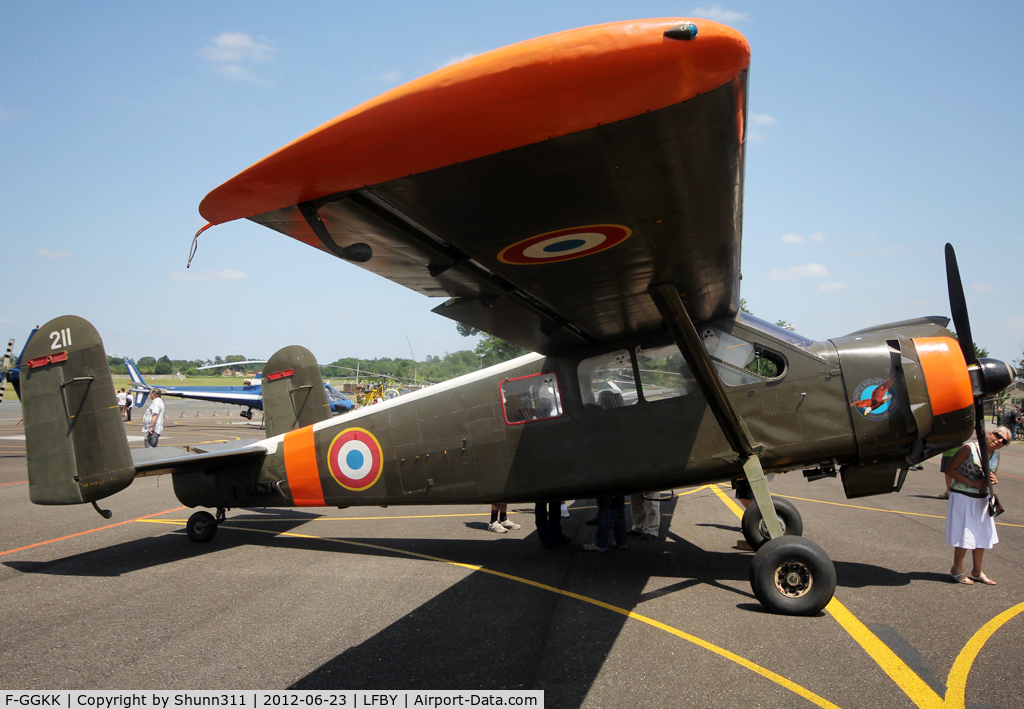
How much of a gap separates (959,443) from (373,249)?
5599mm

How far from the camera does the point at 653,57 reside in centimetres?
189

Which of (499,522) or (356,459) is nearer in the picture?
(356,459)

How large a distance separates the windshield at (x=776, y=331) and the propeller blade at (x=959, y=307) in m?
1.26

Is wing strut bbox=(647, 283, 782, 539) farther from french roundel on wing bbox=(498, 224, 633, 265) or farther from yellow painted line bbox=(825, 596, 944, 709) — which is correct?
french roundel on wing bbox=(498, 224, 633, 265)

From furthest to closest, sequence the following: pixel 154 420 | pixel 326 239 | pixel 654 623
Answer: pixel 154 420 → pixel 654 623 → pixel 326 239

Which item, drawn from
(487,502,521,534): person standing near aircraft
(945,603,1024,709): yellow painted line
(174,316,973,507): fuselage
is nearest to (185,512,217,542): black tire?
(174,316,973,507): fuselage

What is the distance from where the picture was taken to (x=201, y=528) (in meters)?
7.86

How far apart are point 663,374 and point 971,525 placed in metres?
3.28

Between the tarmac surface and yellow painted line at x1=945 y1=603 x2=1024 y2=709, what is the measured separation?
0.8 inches

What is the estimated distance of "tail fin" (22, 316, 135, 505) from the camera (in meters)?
6.55

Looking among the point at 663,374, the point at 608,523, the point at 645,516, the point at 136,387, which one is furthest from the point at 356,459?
the point at 136,387

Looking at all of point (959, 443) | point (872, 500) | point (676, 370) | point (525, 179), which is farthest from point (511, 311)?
point (872, 500)

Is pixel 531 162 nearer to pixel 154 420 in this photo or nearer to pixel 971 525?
pixel 971 525

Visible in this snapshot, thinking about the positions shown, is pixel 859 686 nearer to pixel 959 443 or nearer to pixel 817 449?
pixel 817 449
